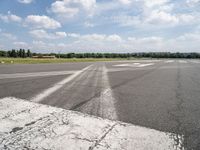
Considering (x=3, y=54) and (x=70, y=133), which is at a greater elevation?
(x=3, y=54)

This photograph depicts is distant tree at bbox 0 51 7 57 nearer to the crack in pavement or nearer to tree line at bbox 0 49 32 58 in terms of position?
tree line at bbox 0 49 32 58

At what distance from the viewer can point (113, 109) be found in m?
4.32

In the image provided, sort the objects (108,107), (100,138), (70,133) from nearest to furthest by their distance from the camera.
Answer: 1. (100,138)
2. (70,133)
3. (108,107)

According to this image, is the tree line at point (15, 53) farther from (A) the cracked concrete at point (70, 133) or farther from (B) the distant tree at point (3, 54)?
(A) the cracked concrete at point (70, 133)

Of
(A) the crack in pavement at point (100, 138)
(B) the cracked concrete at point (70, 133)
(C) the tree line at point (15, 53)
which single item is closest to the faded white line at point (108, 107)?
(B) the cracked concrete at point (70, 133)

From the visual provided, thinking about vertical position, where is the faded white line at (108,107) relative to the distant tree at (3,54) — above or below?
below

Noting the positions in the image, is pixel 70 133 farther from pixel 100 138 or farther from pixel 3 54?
pixel 3 54

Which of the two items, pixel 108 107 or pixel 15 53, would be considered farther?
pixel 15 53

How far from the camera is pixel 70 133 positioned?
298 cm

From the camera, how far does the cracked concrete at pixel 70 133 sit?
262cm

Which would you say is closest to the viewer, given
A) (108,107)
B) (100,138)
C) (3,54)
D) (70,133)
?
(100,138)

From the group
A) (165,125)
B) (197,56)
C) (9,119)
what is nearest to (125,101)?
(165,125)

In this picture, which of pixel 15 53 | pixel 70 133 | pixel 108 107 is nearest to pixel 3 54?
pixel 15 53

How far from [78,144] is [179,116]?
2.44 meters
